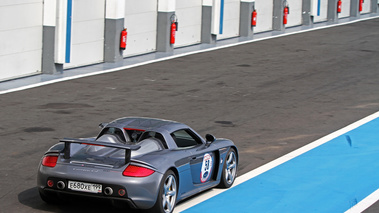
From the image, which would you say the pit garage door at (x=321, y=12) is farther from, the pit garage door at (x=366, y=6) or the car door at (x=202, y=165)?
the car door at (x=202, y=165)

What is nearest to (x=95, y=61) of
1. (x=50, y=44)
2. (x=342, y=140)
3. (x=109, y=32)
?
(x=109, y=32)

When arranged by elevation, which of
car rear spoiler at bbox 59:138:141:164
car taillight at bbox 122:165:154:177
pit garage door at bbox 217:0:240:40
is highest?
pit garage door at bbox 217:0:240:40

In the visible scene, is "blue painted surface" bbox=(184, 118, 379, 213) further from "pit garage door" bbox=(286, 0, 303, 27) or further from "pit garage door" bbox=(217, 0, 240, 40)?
"pit garage door" bbox=(286, 0, 303, 27)

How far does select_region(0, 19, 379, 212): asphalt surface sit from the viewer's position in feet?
42.3

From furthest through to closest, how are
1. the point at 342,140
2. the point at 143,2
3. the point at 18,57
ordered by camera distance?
the point at 143,2
the point at 18,57
the point at 342,140

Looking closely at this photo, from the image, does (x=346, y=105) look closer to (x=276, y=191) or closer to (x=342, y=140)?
(x=342, y=140)

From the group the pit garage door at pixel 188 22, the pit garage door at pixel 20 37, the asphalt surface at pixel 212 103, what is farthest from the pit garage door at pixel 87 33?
the pit garage door at pixel 188 22

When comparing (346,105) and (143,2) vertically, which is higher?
(143,2)

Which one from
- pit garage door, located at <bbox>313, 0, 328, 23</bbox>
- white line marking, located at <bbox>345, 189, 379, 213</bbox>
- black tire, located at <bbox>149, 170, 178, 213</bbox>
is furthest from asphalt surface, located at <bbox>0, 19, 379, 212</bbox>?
pit garage door, located at <bbox>313, 0, 328, 23</bbox>

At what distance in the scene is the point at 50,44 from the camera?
72.5 feet

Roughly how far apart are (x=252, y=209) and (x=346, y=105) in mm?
9639

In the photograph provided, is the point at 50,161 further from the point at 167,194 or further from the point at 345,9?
the point at 345,9

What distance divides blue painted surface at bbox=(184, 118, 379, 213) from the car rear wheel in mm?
425

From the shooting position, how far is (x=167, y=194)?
9305mm
